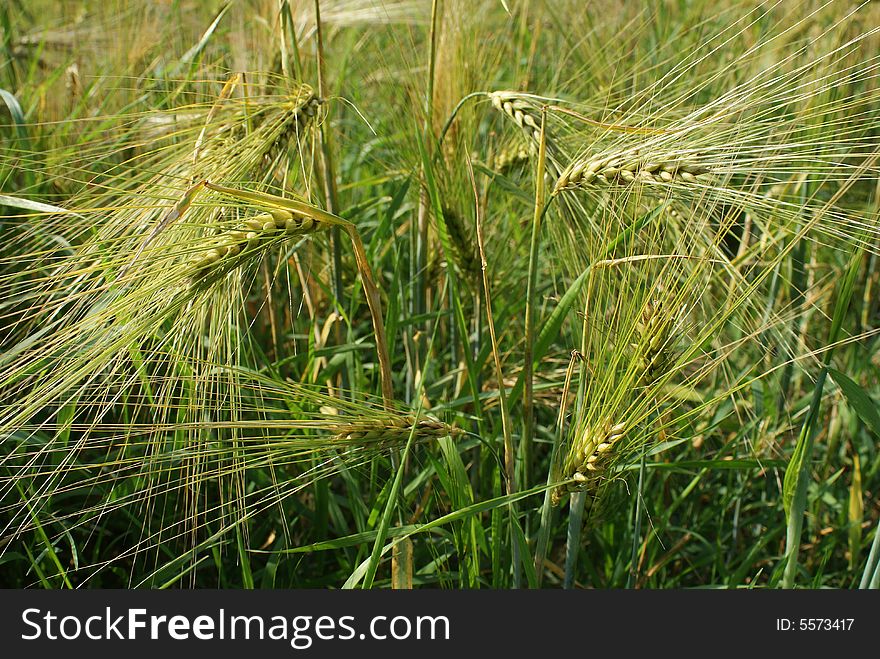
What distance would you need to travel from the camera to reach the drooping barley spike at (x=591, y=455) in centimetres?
99

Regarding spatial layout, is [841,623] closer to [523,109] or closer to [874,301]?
[523,109]

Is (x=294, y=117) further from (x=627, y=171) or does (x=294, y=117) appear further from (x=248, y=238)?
(x=627, y=171)

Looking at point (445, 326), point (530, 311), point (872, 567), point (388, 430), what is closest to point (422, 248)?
point (445, 326)

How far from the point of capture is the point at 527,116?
1.20 m

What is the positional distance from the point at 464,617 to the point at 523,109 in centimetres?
72

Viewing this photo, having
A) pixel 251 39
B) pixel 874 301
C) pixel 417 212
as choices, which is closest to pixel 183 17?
pixel 251 39

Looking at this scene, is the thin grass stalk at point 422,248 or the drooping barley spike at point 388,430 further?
the thin grass stalk at point 422,248

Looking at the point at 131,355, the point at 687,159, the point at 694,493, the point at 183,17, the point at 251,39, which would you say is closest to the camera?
the point at 687,159

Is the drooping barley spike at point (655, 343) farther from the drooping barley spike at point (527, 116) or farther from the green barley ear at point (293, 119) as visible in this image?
the green barley ear at point (293, 119)

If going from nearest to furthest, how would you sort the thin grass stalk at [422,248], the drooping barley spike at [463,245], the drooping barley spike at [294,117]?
the drooping barley spike at [294,117] < the drooping barley spike at [463,245] < the thin grass stalk at [422,248]

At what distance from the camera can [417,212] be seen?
67.6 inches

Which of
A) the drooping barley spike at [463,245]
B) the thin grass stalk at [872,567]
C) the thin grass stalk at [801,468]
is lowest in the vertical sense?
the thin grass stalk at [872,567]

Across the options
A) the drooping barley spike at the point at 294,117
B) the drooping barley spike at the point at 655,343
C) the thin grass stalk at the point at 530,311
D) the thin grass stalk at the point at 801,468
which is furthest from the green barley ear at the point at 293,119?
the thin grass stalk at the point at 801,468

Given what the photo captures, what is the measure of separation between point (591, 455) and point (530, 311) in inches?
8.0
